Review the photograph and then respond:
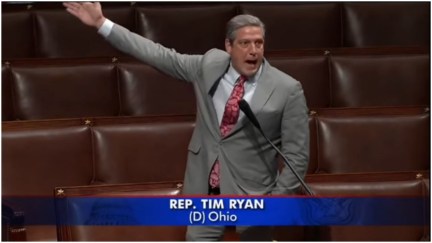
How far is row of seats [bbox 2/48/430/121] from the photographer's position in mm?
873

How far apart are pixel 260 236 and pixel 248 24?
0.14m

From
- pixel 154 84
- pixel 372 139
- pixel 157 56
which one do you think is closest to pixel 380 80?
pixel 372 139

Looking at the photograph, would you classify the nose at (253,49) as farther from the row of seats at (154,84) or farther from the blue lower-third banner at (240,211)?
the row of seats at (154,84)

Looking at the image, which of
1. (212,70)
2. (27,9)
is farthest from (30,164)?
(27,9)

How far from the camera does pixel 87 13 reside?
663 mm

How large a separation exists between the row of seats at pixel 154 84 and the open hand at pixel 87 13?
21cm

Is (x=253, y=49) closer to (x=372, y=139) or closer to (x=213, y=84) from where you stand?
(x=213, y=84)

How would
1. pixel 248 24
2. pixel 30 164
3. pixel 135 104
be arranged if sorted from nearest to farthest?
pixel 248 24 < pixel 30 164 < pixel 135 104

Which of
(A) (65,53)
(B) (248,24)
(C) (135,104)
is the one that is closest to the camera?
(B) (248,24)

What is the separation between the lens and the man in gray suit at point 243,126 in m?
0.61

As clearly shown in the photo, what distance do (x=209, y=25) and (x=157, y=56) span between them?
14.3 inches

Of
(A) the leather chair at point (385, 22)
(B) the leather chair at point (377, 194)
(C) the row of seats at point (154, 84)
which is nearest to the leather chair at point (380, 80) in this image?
(C) the row of seats at point (154, 84)

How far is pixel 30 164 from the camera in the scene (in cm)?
75

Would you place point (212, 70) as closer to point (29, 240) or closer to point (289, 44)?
point (29, 240)
